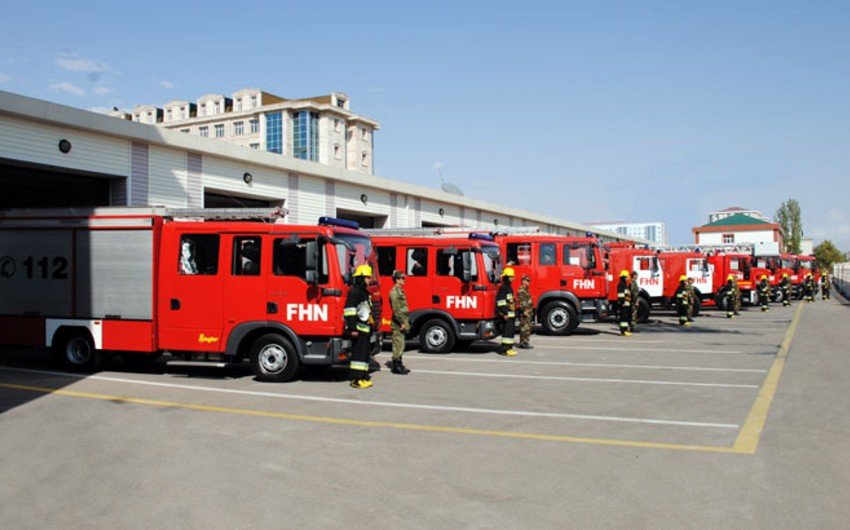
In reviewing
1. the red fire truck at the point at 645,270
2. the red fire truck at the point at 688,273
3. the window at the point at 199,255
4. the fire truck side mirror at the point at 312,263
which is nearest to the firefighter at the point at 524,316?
the fire truck side mirror at the point at 312,263

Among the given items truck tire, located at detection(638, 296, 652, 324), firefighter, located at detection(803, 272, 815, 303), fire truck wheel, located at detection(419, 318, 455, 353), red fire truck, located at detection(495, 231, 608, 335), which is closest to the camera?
fire truck wheel, located at detection(419, 318, 455, 353)

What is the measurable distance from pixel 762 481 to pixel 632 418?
233 cm

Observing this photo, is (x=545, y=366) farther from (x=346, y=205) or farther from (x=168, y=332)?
(x=346, y=205)

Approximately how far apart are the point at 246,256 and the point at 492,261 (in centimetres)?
591

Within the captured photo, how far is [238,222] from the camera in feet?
34.6

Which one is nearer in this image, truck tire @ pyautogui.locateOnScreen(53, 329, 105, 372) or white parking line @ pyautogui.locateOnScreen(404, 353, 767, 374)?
Result: truck tire @ pyautogui.locateOnScreen(53, 329, 105, 372)

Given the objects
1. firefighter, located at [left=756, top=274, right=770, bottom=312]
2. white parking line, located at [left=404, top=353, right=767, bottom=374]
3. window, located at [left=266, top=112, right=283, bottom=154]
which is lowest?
white parking line, located at [left=404, top=353, right=767, bottom=374]

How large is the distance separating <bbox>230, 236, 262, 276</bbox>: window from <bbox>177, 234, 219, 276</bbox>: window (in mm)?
332

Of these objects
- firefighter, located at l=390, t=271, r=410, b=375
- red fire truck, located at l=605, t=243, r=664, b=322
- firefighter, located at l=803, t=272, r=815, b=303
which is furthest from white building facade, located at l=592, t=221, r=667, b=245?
firefighter, located at l=390, t=271, r=410, b=375

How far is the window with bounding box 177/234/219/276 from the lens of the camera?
10.2 metres

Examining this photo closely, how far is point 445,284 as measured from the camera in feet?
44.9

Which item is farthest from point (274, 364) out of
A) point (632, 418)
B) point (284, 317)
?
point (632, 418)

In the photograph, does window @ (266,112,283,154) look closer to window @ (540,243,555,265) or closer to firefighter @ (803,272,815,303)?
firefighter @ (803,272,815,303)

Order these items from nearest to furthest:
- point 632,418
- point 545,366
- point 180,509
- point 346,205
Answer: point 180,509
point 632,418
point 545,366
point 346,205
